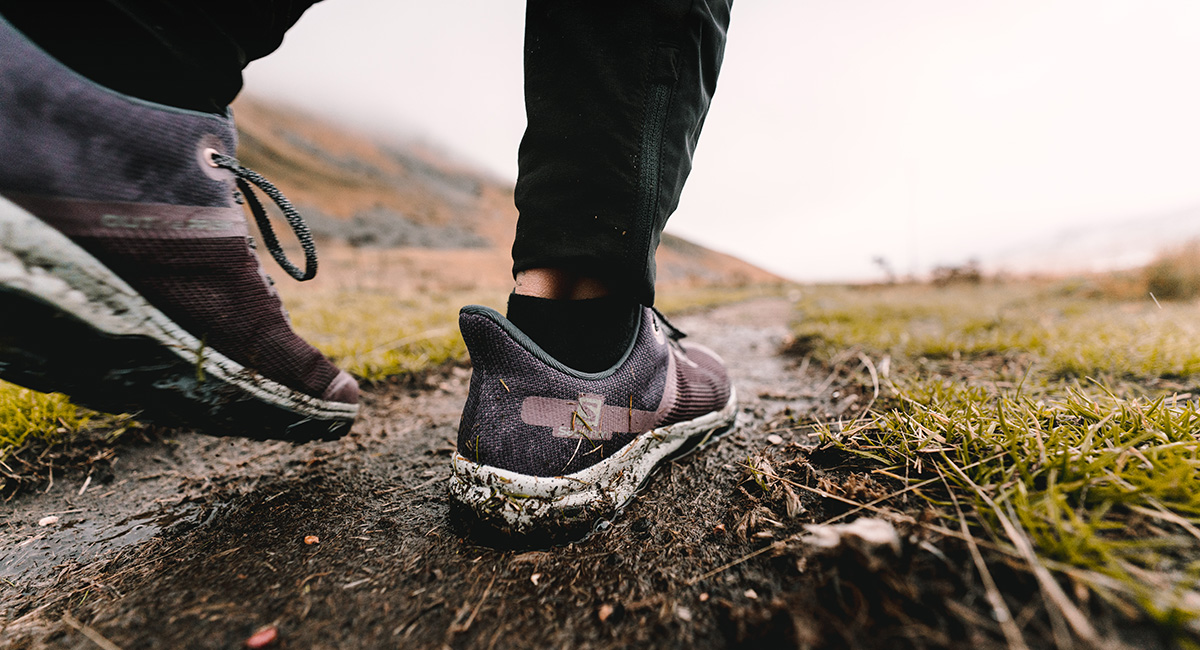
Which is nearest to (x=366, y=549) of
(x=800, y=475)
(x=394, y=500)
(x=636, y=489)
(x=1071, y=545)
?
(x=394, y=500)

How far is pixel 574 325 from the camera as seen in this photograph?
1.07 meters

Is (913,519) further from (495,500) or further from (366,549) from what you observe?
(366,549)

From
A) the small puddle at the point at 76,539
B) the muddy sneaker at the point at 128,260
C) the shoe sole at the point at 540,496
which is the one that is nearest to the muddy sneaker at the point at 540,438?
the shoe sole at the point at 540,496

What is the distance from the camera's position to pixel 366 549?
868mm

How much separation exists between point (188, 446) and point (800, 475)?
1823 millimetres

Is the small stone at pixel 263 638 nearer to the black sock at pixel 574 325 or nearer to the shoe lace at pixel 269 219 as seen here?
the black sock at pixel 574 325

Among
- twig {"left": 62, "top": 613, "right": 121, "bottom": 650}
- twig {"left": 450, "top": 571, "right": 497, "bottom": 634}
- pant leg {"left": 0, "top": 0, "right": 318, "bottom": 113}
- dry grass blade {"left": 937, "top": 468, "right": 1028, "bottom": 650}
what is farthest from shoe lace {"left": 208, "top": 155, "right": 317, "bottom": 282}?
dry grass blade {"left": 937, "top": 468, "right": 1028, "bottom": 650}

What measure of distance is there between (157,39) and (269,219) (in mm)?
406

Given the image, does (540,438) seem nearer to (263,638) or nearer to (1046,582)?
(263,638)

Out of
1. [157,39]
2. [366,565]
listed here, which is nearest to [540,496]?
[366,565]

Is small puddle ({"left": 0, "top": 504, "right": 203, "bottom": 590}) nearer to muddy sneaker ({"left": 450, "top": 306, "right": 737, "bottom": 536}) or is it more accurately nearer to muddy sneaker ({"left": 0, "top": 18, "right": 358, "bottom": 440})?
muddy sneaker ({"left": 0, "top": 18, "right": 358, "bottom": 440})

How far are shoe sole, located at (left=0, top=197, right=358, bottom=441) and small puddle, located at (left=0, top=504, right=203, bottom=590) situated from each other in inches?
10.9

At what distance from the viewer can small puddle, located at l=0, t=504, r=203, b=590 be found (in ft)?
2.87

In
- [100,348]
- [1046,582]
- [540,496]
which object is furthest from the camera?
[540,496]
